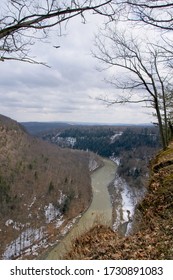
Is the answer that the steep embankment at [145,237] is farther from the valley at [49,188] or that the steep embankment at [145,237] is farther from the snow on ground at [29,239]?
the snow on ground at [29,239]

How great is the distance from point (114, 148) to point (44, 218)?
8401 cm

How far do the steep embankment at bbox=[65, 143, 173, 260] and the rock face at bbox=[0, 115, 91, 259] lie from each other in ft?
149

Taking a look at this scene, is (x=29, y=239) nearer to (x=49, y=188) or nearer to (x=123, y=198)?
(x=123, y=198)

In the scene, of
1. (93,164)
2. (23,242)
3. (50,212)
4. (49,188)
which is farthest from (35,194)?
(93,164)

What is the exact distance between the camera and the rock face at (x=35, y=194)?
188 feet

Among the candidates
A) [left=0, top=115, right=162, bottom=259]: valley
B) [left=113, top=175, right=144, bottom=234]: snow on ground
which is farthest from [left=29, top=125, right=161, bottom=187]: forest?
[left=113, top=175, right=144, bottom=234]: snow on ground

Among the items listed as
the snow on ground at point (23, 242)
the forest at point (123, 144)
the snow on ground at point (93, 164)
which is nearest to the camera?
the snow on ground at point (23, 242)

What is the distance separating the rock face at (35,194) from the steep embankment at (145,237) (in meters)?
45.3

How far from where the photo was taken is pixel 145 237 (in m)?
5.30

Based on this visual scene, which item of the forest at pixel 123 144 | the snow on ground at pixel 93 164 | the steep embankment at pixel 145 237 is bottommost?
the snow on ground at pixel 93 164

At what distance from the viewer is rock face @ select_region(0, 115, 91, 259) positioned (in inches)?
2260

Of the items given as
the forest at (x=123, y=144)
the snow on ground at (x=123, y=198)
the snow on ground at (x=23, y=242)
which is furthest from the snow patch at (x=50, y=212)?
the forest at (x=123, y=144)

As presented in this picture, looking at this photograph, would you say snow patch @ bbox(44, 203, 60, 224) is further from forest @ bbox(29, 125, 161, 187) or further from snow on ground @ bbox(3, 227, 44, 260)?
forest @ bbox(29, 125, 161, 187)
